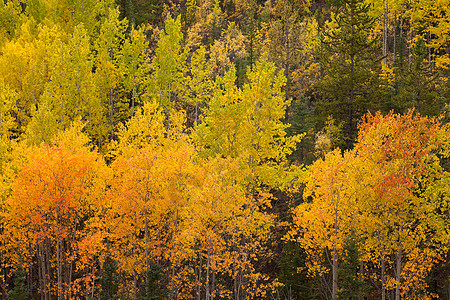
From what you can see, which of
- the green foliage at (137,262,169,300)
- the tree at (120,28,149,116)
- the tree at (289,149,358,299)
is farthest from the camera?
the tree at (120,28,149,116)

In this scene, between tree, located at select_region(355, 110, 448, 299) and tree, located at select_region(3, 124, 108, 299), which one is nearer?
tree, located at select_region(355, 110, 448, 299)

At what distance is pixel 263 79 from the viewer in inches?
1044

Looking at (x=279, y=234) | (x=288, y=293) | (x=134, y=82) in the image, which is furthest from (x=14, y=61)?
(x=288, y=293)

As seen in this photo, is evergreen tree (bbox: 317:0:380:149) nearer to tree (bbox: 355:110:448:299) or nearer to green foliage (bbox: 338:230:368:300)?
tree (bbox: 355:110:448:299)

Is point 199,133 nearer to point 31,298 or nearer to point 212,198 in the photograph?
point 212,198

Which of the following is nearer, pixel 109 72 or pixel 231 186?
pixel 231 186

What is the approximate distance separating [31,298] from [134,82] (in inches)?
774

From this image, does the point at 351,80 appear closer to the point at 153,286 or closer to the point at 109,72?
the point at 153,286

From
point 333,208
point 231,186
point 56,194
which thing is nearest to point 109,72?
point 56,194

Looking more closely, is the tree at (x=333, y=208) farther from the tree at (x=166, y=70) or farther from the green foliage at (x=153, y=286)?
the tree at (x=166, y=70)

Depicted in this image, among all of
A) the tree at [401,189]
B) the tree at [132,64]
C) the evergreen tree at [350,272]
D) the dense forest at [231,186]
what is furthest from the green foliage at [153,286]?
the tree at [132,64]

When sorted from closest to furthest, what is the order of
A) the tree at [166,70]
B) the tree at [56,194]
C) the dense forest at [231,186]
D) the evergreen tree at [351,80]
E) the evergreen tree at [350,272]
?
the evergreen tree at [350,272], the dense forest at [231,186], the tree at [56,194], the evergreen tree at [351,80], the tree at [166,70]

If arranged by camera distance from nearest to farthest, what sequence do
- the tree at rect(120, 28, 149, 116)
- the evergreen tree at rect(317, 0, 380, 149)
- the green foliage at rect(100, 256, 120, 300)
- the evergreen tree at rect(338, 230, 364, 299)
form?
the evergreen tree at rect(338, 230, 364, 299), the green foliage at rect(100, 256, 120, 300), the evergreen tree at rect(317, 0, 380, 149), the tree at rect(120, 28, 149, 116)

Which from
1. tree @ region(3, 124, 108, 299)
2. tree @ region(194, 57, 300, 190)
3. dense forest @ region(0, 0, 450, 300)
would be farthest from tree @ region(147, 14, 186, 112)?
tree @ region(194, 57, 300, 190)
